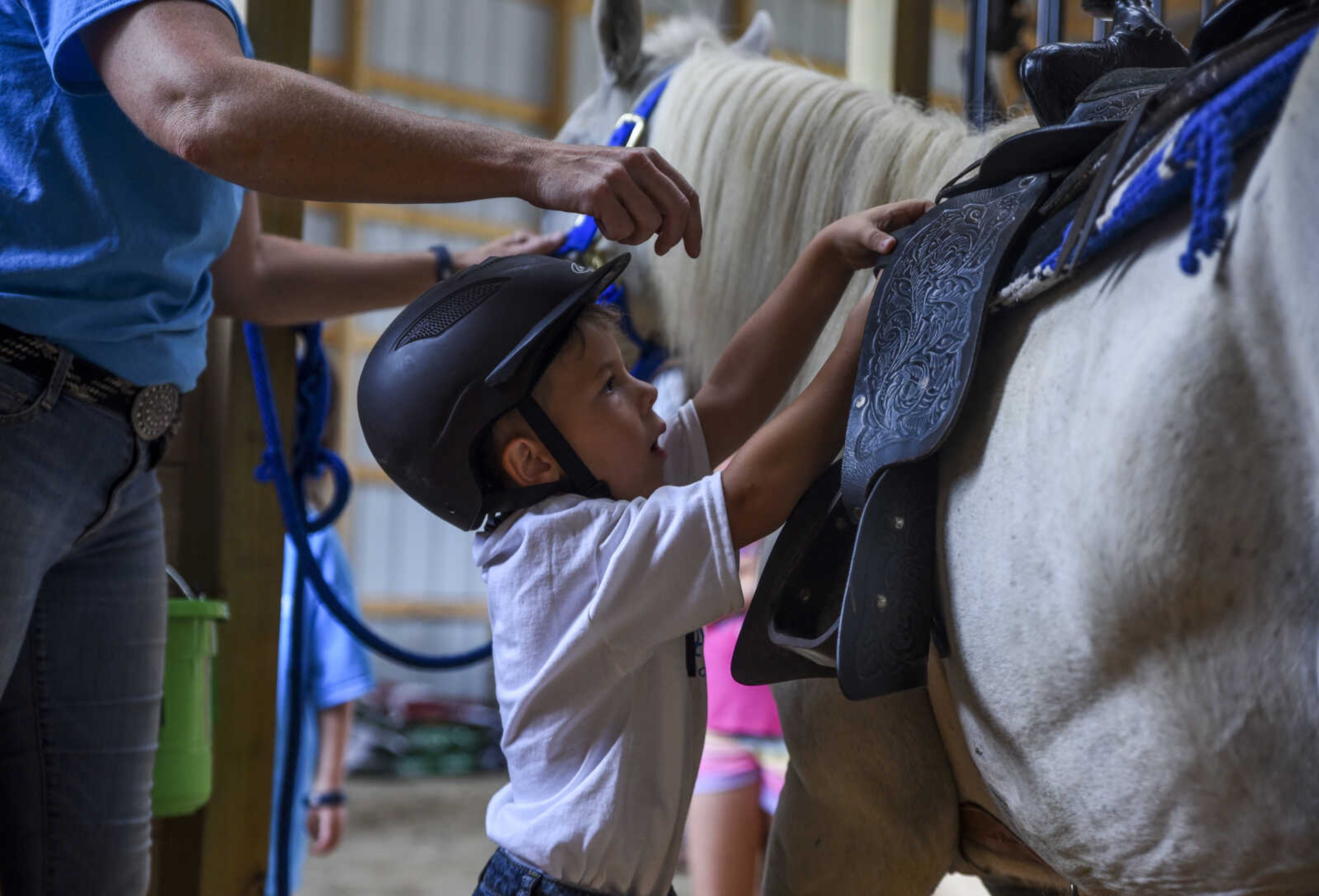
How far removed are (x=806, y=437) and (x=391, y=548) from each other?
6862 millimetres

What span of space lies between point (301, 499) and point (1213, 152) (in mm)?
1327

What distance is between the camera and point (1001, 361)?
0.73m

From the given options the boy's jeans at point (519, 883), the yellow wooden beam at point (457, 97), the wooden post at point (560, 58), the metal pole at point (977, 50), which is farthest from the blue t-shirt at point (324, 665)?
the wooden post at point (560, 58)

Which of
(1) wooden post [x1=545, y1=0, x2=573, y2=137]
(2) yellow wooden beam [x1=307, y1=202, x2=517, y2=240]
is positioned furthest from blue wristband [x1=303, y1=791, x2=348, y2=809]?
(1) wooden post [x1=545, y1=0, x2=573, y2=137]

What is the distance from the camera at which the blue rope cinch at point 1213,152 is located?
56 centimetres

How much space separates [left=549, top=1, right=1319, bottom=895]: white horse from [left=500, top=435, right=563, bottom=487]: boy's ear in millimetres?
298

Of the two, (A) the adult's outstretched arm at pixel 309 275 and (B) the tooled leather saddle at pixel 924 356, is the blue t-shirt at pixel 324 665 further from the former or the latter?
(B) the tooled leather saddle at pixel 924 356

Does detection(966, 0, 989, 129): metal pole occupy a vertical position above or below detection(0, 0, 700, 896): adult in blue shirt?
above

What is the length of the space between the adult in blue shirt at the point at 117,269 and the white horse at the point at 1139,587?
0.34m

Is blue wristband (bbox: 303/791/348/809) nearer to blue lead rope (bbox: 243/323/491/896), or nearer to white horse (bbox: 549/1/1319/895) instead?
blue lead rope (bbox: 243/323/491/896)

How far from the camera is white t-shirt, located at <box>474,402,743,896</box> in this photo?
84 centimetres

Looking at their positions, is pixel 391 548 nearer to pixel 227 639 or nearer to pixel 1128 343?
pixel 227 639

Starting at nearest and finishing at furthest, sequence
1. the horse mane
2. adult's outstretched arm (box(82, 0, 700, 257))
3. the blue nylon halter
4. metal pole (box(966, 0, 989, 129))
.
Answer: adult's outstretched arm (box(82, 0, 700, 257)) < the horse mane < the blue nylon halter < metal pole (box(966, 0, 989, 129))

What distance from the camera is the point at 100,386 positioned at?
1.05 metres
